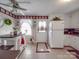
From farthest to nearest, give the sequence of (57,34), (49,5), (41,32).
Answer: (41,32)
(57,34)
(49,5)

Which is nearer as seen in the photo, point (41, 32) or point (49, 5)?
point (49, 5)

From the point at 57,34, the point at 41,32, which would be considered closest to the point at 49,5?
the point at 57,34

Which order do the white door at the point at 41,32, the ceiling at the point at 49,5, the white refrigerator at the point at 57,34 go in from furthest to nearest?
1. the white door at the point at 41,32
2. the white refrigerator at the point at 57,34
3. the ceiling at the point at 49,5

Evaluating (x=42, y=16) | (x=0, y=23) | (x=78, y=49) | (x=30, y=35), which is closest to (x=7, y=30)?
(x=0, y=23)

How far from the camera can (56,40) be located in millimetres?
6453

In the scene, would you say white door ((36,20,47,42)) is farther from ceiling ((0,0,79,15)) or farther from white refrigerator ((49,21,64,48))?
ceiling ((0,0,79,15))

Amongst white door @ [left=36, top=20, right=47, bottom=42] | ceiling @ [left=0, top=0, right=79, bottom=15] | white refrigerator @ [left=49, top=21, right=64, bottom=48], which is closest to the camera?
ceiling @ [left=0, top=0, right=79, bottom=15]

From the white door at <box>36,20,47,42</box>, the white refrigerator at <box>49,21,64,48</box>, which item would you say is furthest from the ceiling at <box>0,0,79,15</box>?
the white door at <box>36,20,47,42</box>

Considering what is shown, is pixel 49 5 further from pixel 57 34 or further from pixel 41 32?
pixel 41 32

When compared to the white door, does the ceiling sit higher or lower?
higher

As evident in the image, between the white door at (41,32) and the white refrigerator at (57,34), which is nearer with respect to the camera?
the white refrigerator at (57,34)

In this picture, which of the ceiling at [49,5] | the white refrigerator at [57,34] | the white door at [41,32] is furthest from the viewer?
the white door at [41,32]

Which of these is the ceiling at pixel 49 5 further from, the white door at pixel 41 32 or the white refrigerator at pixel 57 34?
Result: the white door at pixel 41 32

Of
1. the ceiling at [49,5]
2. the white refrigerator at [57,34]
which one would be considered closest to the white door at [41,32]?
the white refrigerator at [57,34]
